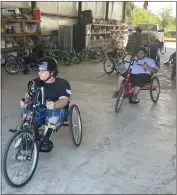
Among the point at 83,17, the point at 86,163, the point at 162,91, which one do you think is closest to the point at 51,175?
the point at 86,163

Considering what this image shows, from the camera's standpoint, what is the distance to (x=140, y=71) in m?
4.21

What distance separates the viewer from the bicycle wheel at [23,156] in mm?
2139

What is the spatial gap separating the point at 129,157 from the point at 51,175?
32.6 inches

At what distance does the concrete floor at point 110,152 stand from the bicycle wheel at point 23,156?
0.23ft

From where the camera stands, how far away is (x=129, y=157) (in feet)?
8.87

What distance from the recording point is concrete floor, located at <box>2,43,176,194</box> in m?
2.22

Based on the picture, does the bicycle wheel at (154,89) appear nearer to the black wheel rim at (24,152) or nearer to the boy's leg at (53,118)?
the boy's leg at (53,118)

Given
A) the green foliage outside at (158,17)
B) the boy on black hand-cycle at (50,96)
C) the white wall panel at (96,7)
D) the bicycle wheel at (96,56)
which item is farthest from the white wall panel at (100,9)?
the boy on black hand-cycle at (50,96)

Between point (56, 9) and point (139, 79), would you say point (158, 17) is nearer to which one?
point (56, 9)

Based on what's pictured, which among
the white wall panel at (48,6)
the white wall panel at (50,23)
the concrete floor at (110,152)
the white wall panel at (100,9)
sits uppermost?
the white wall panel at (100,9)

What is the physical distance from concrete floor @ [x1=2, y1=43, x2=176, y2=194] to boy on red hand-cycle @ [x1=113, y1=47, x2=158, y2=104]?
1.28ft

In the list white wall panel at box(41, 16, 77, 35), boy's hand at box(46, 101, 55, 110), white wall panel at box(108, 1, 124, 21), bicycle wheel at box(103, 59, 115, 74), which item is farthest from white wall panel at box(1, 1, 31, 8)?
white wall panel at box(108, 1, 124, 21)

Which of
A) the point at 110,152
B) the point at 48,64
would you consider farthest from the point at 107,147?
the point at 48,64

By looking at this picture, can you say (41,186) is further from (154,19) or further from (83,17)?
(154,19)
